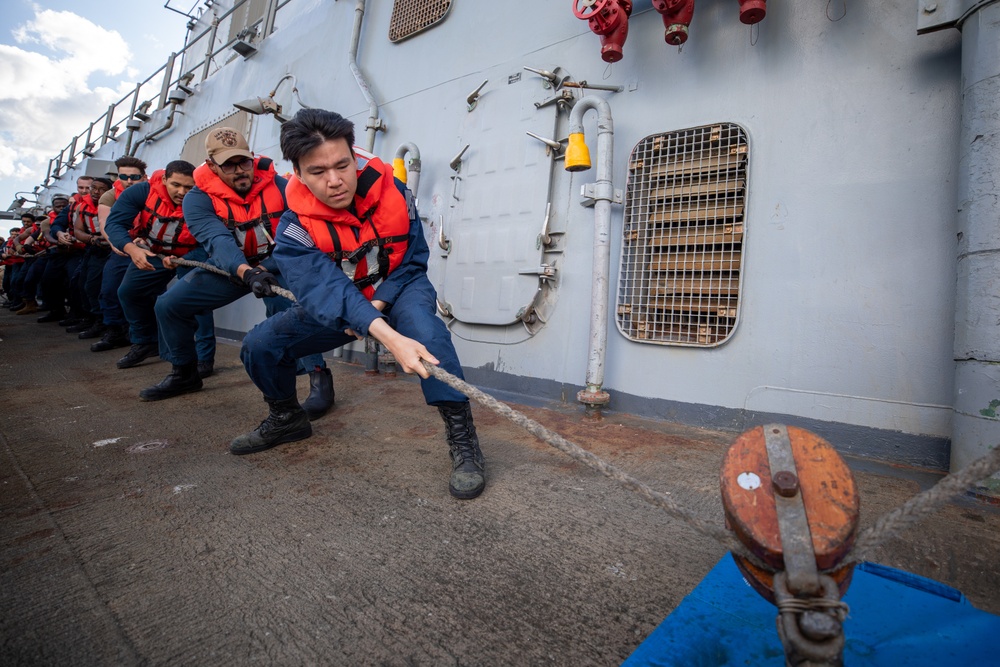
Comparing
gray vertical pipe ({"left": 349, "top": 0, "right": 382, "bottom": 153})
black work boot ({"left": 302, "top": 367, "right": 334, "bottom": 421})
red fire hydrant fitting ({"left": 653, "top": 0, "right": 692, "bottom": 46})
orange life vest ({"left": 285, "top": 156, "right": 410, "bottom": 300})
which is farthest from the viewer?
gray vertical pipe ({"left": 349, "top": 0, "right": 382, "bottom": 153})

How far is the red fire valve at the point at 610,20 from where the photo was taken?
289cm

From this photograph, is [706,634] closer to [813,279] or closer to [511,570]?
[511,570]

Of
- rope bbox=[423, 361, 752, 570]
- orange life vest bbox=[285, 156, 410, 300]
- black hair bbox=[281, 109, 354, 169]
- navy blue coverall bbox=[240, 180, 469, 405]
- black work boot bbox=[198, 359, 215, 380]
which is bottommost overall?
black work boot bbox=[198, 359, 215, 380]

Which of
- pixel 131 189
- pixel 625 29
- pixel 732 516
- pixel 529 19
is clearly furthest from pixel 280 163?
pixel 732 516

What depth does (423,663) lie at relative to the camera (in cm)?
108

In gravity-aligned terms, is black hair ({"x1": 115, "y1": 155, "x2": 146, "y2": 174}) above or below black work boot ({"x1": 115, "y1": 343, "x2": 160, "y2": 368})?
above

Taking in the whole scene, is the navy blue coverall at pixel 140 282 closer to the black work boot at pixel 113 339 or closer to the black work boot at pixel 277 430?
the black work boot at pixel 113 339

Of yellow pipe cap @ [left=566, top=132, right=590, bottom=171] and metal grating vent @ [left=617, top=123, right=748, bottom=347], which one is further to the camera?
yellow pipe cap @ [left=566, top=132, right=590, bottom=171]

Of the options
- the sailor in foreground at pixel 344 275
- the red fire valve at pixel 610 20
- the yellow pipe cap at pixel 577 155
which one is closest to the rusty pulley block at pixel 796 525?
the sailor in foreground at pixel 344 275

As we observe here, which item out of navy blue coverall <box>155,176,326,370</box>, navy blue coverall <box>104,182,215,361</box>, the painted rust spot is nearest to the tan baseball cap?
navy blue coverall <box>155,176,326,370</box>

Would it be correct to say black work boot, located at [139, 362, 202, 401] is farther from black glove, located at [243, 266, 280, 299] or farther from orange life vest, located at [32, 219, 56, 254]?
orange life vest, located at [32, 219, 56, 254]

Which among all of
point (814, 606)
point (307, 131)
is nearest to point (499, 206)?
point (307, 131)

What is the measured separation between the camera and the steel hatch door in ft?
12.0

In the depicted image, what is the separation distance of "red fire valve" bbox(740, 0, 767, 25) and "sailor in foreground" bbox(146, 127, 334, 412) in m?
3.05
